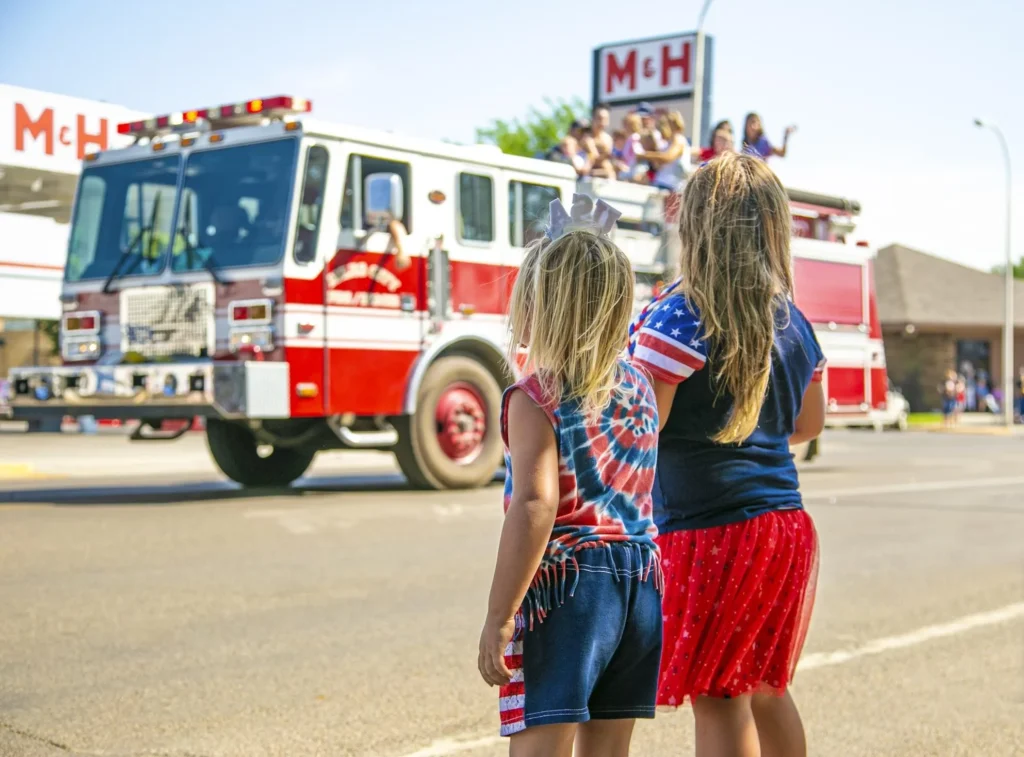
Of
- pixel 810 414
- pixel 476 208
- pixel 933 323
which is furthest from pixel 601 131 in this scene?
pixel 933 323

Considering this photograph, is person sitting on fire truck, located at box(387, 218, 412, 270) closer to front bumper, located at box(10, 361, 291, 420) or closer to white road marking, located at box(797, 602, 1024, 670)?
front bumper, located at box(10, 361, 291, 420)

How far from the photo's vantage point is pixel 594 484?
8.89 feet

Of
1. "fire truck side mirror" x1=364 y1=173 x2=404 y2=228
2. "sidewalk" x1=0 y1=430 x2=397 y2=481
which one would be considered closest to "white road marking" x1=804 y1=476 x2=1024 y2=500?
"fire truck side mirror" x1=364 y1=173 x2=404 y2=228

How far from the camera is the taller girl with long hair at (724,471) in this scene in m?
3.11

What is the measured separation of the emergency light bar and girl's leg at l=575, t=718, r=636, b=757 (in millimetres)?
9453

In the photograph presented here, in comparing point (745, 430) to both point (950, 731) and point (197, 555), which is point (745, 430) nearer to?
point (950, 731)

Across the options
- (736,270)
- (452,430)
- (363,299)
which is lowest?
(452,430)

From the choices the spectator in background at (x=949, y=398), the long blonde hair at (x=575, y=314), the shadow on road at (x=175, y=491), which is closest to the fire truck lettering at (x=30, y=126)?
the shadow on road at (x=175, y=491)

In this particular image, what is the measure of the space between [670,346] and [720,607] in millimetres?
607

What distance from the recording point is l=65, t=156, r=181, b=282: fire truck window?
1191 centimetres

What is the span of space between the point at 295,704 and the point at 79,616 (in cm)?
199

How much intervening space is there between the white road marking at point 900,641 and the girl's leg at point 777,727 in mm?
1332

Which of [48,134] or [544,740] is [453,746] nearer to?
[544,740]

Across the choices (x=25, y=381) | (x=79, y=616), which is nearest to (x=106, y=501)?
(x=25, y=381)
